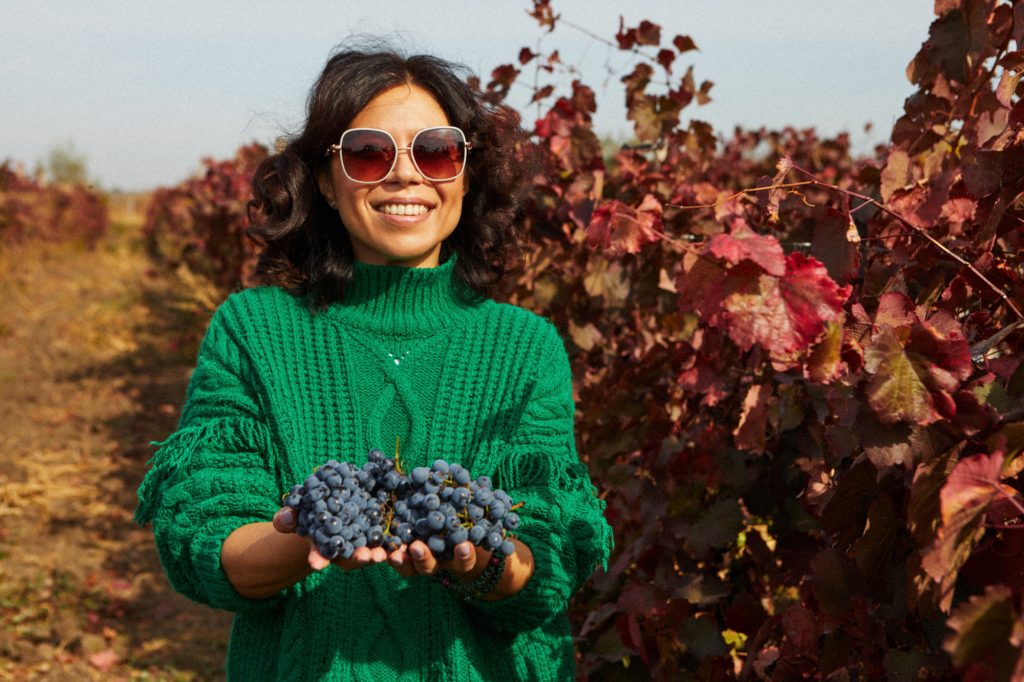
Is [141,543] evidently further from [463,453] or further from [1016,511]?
[1016,511]

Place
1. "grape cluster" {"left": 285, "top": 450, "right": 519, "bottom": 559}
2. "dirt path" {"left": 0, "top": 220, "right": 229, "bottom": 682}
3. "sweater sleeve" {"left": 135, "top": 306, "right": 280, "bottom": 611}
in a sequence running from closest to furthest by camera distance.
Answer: "grape cluster" {"left": 285, "top": 450, "right": 519, "bottom": 559}
"sweater sleeve" {"left": 135, "top": 306, "right": 280, "bottom": 611}
"dirt path" {"left": 0, "top": 220, "right": 229, "bottom": 682}

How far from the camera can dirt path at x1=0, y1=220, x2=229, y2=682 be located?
14.0 feet

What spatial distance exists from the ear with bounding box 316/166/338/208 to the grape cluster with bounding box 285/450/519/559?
2.41 ft

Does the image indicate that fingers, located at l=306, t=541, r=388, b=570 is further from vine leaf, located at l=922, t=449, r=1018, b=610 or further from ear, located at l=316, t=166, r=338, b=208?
ear, located at l=316, t=166, r=338, b=208

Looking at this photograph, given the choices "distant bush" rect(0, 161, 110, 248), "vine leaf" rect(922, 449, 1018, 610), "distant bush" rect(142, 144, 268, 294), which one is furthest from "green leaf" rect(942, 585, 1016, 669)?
"distant bush" rect(0, 161, 110, 248)

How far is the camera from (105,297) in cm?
1256

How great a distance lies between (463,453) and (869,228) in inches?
36.3

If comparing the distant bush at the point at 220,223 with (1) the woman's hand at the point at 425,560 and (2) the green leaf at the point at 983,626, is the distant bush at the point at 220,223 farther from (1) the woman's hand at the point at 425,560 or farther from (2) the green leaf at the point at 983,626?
(2) the green leaf at the point at 983,626

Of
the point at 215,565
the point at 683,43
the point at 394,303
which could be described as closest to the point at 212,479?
the point at 215,565

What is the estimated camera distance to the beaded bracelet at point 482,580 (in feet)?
4.72

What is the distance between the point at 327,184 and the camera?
75.3 inches

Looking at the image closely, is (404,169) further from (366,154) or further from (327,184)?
(327,184)

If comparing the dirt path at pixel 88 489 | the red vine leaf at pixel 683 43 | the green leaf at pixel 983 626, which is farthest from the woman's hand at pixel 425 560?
the dirt path at pixel 88 489

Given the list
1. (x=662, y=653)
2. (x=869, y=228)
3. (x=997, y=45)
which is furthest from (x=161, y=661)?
(x=997, y=45)
